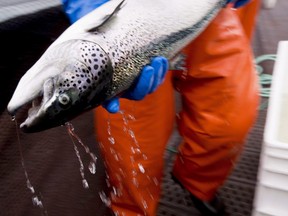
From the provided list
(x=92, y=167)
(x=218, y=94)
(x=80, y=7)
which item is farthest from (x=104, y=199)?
(x=80, y=7)

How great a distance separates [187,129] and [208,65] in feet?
0.71

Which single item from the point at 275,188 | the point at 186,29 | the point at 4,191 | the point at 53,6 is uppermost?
the point at 186,29

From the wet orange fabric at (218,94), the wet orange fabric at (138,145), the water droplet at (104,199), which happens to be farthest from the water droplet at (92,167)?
the wet orange fabric at (218,94)

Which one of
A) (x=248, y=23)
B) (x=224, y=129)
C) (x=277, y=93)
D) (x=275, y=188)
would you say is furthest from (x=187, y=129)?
(x=248, y=23)

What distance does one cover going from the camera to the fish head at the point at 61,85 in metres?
0.54

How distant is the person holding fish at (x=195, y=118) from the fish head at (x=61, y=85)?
15.1 inches

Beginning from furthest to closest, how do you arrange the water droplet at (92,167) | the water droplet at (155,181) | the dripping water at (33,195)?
1. the water droplet at (92,167)
2. the dripping water at (33,195)
3. the water droplet at (155,181)

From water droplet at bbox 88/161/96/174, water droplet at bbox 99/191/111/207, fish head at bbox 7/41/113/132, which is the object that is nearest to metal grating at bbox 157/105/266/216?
water droplet at bbox 99/191/111/207

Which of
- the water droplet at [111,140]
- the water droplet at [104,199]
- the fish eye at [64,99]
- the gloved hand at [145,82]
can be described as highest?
the fish eye at [64,99]

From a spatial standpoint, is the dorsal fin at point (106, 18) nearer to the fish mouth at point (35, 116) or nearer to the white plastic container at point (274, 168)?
the fish mouth at point (35, 116)

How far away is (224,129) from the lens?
1.07m

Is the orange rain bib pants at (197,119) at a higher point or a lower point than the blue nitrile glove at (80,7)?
lower

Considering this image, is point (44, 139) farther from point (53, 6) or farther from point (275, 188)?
point (275, 188)

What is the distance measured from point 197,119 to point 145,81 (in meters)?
0.42
